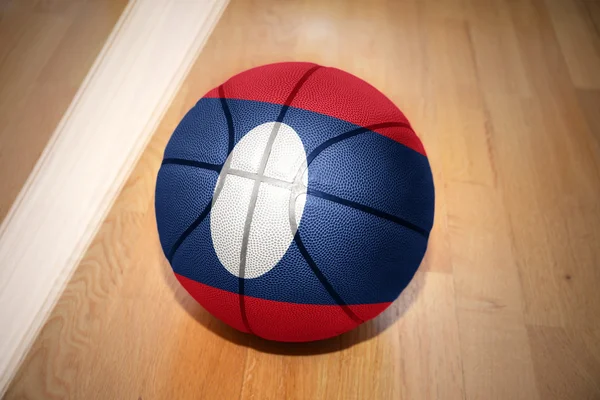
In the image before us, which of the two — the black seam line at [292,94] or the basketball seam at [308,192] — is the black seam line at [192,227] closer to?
the basketball seam at [308,192]

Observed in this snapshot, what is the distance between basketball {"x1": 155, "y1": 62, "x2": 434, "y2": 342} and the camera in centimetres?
106

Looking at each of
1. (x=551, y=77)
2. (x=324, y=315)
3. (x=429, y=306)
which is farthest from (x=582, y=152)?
(x=324, y=315)

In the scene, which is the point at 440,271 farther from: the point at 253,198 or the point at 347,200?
the point at 253,198

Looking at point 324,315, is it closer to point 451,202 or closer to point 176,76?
point 451,202

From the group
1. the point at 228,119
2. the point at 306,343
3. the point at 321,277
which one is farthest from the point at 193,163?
the point at 306,343

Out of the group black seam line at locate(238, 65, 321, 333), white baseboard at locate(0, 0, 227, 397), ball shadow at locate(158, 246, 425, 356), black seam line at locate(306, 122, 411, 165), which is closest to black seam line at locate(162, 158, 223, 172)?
black seam line at locate(238, 65, 321, 333)

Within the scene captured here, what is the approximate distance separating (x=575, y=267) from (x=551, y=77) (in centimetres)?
97

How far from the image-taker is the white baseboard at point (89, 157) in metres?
1.54

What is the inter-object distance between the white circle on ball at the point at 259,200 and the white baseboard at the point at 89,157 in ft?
2.54

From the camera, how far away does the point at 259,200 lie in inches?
41.6

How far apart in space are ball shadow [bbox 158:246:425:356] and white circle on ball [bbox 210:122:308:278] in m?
0.40

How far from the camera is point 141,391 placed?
132 centimetres

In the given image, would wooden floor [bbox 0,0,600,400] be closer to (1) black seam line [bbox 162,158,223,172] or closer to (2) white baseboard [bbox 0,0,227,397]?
(2) white baseboard [bbox 0,0,227,397]

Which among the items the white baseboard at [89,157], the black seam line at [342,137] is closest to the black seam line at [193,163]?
the black seam line at [342,137]
